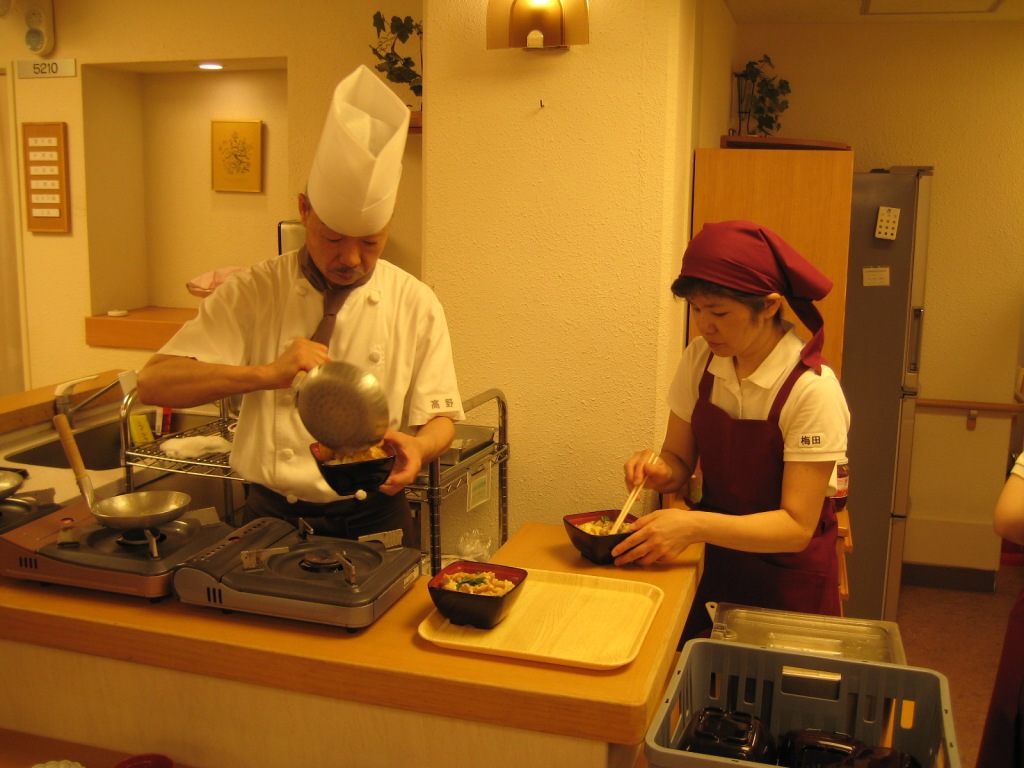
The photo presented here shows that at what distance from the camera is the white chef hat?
1.60m

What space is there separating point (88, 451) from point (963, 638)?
11.7 feet

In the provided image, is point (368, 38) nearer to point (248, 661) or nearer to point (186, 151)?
point (186, 151)

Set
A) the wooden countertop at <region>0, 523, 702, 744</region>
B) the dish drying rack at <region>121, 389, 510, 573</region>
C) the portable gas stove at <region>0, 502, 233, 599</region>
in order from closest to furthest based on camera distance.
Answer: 1. the wooden countertop at <region>0, 523, 702, 744</region>
2. the portable gas stove at <region>0, 502, 233, 599</region>
3. the dish drying rack at <region>121, 389, 510, 573</region>

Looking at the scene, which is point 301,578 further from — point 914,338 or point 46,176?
point 46,176

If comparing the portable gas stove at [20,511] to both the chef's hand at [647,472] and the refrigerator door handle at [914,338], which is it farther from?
the refrigerator door handle at [914,338]

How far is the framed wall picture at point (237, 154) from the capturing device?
441 centimetres

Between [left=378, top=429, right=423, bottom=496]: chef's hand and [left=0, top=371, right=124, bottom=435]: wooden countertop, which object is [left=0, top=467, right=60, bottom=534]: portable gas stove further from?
[left=0, top=371, right=124, bottom=435]: wooden countertop

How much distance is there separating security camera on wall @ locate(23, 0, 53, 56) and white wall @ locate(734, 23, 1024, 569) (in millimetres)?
3186

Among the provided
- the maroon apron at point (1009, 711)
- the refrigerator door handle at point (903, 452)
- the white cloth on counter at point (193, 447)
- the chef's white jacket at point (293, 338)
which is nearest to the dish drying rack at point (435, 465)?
the white cloth on counter at point (193, 447)

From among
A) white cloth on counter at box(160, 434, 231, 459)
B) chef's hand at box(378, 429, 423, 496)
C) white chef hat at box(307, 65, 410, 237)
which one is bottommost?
white cloth on counter at box(160, 434, 231, 459)

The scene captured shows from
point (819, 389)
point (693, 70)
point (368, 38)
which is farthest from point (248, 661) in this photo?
point (368, 38)

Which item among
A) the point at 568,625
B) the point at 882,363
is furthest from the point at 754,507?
the point at 882,363

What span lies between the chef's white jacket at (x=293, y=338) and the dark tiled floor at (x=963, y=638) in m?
2.24

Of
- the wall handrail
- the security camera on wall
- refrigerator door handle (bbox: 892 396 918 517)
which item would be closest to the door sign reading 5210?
the security camera on wall
